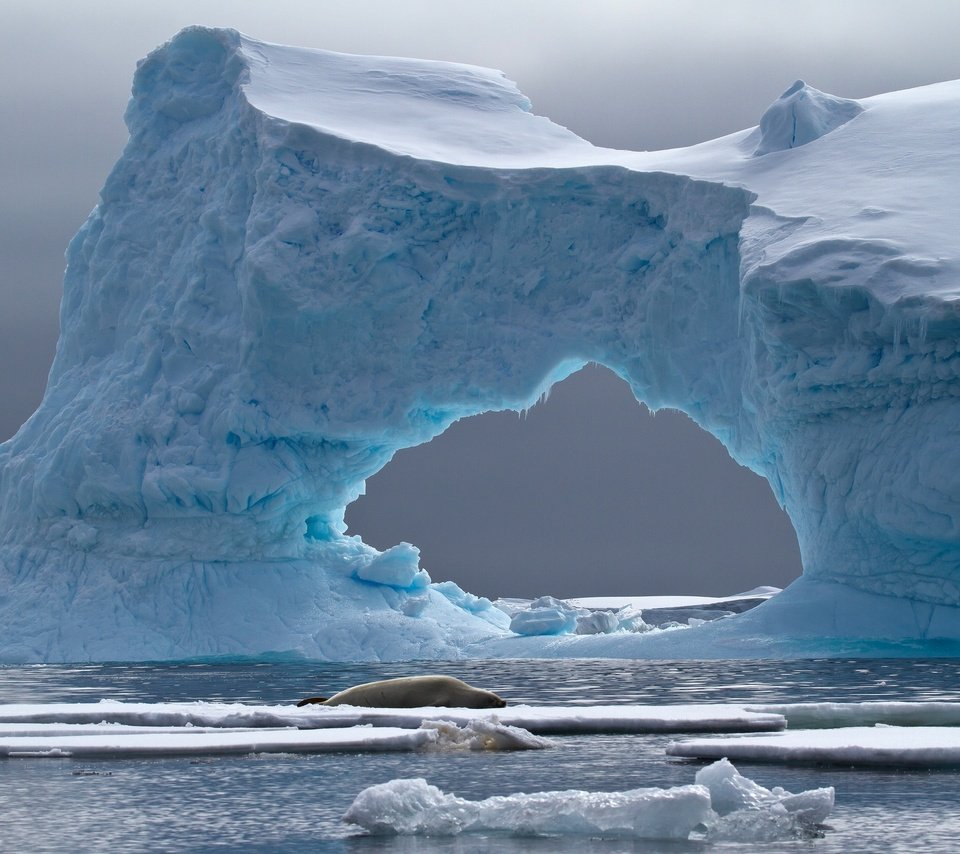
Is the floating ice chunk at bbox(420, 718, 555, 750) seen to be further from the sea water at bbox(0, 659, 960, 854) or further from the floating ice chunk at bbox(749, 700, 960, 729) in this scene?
the floating ice chunk at bbox(749, 700, 960, 729)

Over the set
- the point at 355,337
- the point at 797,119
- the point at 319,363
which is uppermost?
the point at 797,119

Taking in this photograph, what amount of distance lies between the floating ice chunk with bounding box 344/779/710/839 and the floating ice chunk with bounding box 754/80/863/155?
18.3 metres

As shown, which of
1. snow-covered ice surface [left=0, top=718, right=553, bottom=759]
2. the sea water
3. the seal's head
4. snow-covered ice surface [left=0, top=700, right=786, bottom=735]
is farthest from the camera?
the seal's head

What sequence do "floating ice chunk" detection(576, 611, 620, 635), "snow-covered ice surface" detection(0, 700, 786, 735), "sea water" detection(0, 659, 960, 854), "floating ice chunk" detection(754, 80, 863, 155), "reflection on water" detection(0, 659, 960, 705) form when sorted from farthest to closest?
"floating ice chunk" detection(576, 611, 620, 635), "floating ice chunk" detection(754, 80, 863, 155), "reflection on water" detection(0, 659, 960, 705), "snow-covered ice surface" detection(0, 700, 786, 735), "sea water" detection(0, 659, 960, 854)

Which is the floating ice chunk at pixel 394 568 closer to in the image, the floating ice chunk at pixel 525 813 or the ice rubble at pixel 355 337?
the ice rubble at pixel 355 337

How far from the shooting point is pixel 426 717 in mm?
8703

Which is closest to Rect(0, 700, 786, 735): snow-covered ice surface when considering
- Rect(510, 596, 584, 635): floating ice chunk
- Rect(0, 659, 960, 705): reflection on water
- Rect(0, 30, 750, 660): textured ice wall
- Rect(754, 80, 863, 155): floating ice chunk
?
Rect(0, 659, 960, 705): reflection on water

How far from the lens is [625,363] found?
22109 mm

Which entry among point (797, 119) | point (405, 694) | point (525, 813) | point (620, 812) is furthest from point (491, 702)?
point (797, 119)

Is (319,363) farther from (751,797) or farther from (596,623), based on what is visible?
(751,797)

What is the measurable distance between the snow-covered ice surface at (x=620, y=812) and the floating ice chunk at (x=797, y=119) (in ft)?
59.5

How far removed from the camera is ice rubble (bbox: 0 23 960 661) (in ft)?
68.5

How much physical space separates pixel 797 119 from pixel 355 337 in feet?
23.7

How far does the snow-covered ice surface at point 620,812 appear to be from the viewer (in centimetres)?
505
